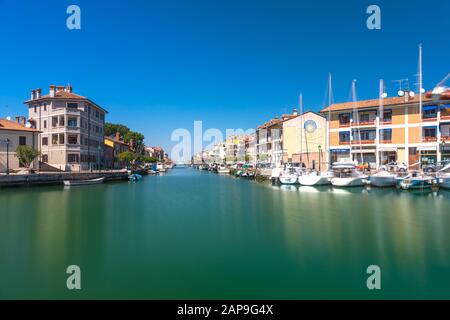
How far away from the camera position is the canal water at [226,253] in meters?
9.80

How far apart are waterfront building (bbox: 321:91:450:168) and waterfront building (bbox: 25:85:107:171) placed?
142 feet

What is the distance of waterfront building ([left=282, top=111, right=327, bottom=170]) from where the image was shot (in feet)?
194

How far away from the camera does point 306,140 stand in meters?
61.9

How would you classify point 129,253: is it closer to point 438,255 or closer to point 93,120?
point 438,255

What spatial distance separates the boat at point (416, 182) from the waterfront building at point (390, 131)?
904 cm

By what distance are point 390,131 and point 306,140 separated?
643 inches

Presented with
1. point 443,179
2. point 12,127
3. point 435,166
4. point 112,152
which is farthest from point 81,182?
point 435,166

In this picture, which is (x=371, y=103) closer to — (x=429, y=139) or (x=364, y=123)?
(x=364, y=123)

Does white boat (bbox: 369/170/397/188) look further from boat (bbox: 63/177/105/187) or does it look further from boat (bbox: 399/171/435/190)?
boat (bbox: 63/177/105/187)

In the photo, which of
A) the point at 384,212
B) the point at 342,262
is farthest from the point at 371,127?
the point at 342,262

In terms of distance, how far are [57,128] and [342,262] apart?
167ft

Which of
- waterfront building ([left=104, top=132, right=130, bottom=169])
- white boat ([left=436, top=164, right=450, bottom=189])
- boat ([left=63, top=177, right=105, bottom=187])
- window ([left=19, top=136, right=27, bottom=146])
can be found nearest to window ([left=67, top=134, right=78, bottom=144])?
window ([left=19, top=136, right=27, bottom=146])

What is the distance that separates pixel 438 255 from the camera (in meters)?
13.0

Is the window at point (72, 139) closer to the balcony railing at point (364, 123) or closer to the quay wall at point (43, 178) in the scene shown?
the quay wall at point (43, 178)
